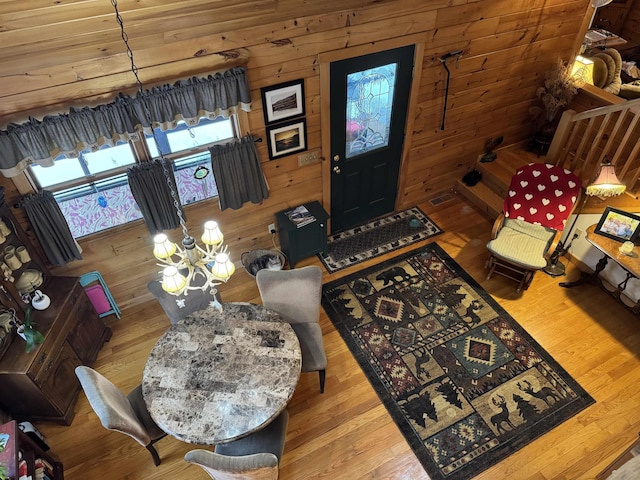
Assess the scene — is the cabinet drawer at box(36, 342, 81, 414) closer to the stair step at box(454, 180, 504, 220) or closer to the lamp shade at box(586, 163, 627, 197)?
the stair step at box(454, 180, 504, 220)

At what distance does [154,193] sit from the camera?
12.0ft

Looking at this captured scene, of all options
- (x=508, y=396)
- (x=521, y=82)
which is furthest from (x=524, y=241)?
(x=521, y=82)

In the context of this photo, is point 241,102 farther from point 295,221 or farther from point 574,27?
point 574,27

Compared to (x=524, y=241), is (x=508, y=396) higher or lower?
lower

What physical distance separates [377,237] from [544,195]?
179 cm

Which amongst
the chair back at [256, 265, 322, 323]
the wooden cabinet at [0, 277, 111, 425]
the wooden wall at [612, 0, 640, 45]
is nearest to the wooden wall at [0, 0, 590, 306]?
the wooden cabinet at [0, 277, 111, 425]

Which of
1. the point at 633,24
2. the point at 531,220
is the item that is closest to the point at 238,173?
the point at 531,220

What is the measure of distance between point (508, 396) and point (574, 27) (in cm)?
402

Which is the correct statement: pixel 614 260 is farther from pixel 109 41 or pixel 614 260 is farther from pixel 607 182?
pixel 109 41

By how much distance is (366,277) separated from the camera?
463 cm

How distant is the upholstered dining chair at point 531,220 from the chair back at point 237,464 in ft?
9.69

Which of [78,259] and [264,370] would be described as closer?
[264,370]

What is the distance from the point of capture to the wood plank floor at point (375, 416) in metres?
3.24

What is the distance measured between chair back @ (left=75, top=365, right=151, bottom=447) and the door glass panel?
308 cm
